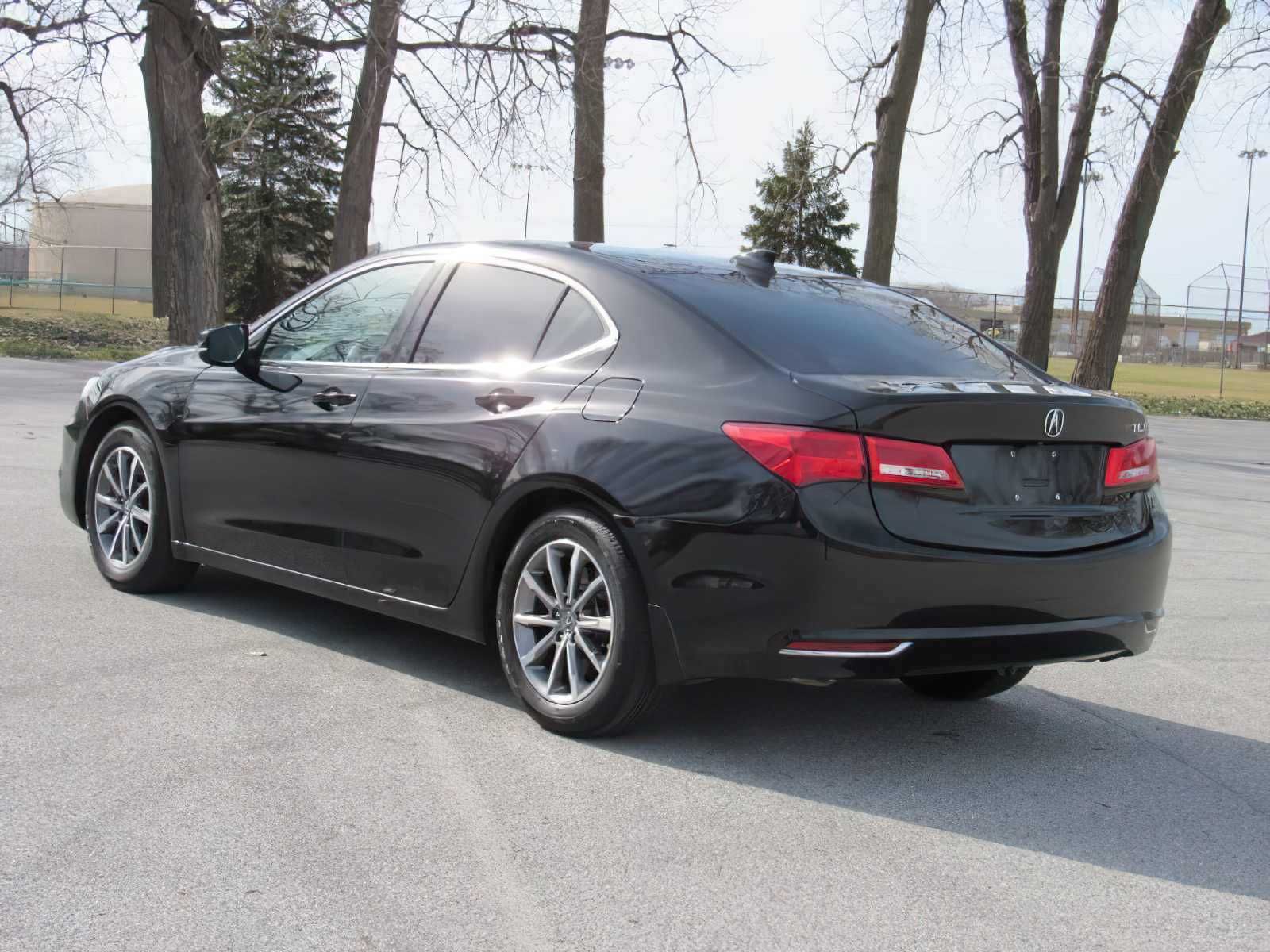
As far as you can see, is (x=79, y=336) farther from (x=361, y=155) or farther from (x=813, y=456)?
(x=813, y=456)

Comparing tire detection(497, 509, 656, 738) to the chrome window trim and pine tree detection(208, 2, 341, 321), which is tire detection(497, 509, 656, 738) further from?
pine tree detection(208, 2, 341, 321)

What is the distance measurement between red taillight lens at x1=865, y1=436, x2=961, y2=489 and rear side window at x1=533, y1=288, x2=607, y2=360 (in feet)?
3.71

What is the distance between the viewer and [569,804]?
400cm

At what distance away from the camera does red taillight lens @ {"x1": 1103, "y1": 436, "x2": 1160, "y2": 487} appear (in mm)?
4594

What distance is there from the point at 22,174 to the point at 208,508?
2937 centimetres

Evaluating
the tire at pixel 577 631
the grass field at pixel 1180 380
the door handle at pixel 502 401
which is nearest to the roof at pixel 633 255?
the door handle at pixel 502 401

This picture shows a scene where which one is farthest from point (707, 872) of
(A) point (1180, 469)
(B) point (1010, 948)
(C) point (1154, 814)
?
(A) point (1180, 469)

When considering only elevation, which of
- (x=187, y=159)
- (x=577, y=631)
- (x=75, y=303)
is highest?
(x=187, y=159)

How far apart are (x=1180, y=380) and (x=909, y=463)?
40.7 metres

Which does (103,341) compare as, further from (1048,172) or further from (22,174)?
(1048,172)

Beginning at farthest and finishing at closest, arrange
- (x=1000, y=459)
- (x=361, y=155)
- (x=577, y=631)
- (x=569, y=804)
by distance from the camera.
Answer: (x=361, y=155), (x=577, y=631), (x=1000, y=459), (x=569, y=804)

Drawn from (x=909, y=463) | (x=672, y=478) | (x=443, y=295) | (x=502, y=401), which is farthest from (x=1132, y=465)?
(x=443, y=295)

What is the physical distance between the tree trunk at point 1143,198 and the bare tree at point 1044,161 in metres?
1.78

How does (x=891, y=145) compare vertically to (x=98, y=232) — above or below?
below
